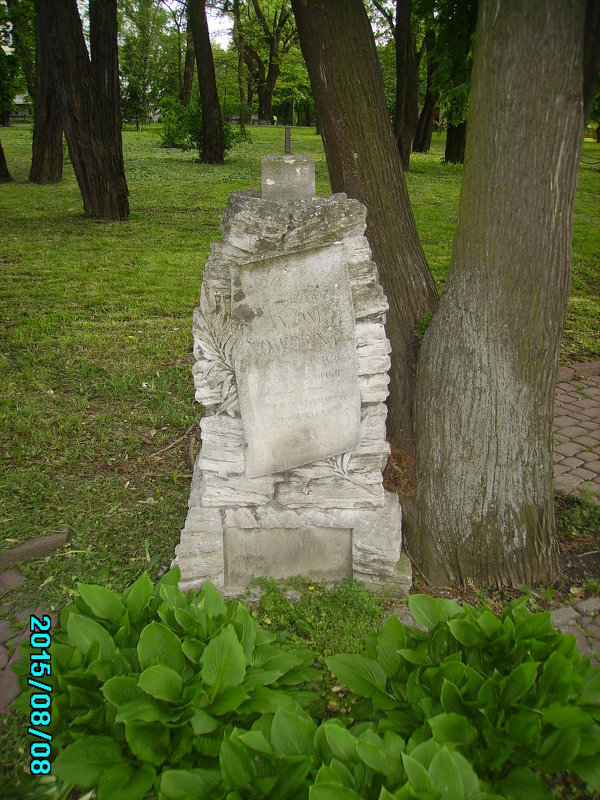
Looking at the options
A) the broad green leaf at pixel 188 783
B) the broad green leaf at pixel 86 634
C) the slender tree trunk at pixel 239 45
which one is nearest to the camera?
the broad green leaf at pixel 188 783

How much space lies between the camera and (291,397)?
11.0 feet

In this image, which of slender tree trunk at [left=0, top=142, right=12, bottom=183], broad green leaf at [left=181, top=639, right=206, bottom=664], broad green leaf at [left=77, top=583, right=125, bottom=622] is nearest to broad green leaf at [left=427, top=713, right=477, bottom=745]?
broad green leaf at [left=181, top=639, right=206, bottom=664]

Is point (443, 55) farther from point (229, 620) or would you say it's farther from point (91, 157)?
point (91, 157)

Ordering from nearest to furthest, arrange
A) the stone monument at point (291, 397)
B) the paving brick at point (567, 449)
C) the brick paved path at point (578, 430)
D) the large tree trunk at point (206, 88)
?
1. the stone monument at point (291, 397)
2. the brick paved path at point (578, 430)
3. the paving brick at point (567, 449)
4. the large tree trunk at point (206, 88)

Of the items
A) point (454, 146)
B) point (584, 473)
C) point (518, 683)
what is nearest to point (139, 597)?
point (518, 683)

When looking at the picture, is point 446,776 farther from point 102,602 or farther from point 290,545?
point 290,545

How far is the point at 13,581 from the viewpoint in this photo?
12.5ft

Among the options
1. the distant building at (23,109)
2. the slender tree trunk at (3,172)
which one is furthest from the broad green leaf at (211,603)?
the distant building at (23,109)

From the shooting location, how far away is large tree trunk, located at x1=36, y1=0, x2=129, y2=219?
995cm

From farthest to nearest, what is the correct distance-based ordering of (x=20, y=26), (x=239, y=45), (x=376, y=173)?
(x=239, y=45) < (x=20, y=26) < (x=376, y=173)

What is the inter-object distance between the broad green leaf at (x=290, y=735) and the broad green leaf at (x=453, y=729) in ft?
1.39

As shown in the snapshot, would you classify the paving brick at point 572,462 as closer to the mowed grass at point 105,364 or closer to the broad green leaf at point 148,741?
the mowed grass at point 105,364

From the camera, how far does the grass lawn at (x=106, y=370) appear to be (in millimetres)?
4078

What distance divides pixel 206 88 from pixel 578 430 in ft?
49.9
